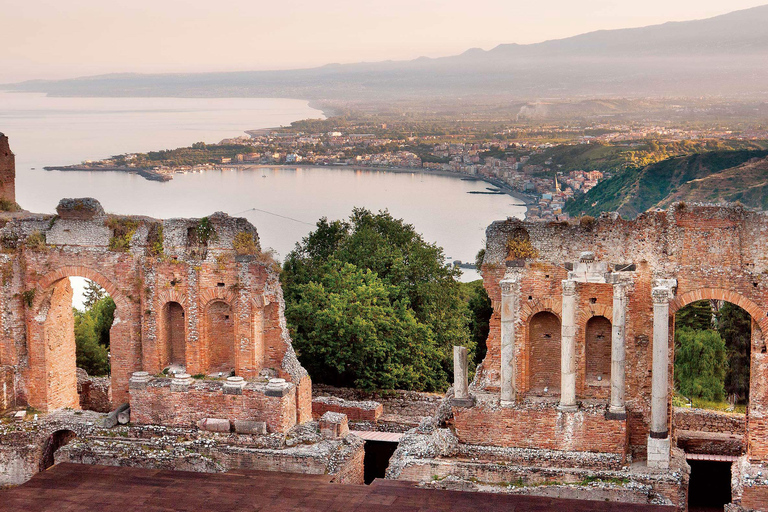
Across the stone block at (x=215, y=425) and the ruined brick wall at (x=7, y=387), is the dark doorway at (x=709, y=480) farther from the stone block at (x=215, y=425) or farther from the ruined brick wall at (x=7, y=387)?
the ruined brick wall at (x=7, y=387)

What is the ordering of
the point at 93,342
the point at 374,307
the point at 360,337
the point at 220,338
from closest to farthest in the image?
the point at 220,338 → the point at 360,337 → the point at 374,307 → the point at 93,342

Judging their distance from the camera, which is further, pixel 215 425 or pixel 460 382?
pixel 215 425

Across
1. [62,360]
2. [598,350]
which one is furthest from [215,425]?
[598,350]

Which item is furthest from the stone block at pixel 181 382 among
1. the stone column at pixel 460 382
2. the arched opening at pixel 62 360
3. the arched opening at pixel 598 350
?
the arched opening at pixel 598 350

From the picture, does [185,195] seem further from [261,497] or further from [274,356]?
[261,497]

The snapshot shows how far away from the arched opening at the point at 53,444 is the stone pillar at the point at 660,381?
14.4 meters

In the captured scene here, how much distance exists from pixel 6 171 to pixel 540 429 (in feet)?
60.7

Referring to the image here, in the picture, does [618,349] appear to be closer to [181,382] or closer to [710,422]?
[710,422]

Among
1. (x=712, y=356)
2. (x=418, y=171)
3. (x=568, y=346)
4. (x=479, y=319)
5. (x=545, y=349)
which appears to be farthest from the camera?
(x=418, y=171)

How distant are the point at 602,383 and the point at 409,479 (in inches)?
212

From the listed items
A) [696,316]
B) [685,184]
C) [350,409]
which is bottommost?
[696,316]

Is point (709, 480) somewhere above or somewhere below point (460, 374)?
below

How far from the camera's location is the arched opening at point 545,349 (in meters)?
22.7

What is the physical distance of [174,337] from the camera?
25.1 metres
